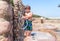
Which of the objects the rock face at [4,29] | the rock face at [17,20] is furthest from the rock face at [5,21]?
the rock face at [17,20]

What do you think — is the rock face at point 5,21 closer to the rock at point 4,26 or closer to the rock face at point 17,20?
the rock at point 4,26

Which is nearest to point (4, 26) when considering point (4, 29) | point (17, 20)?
point (4, 29)

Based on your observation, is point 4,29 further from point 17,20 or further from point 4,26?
point 17,20

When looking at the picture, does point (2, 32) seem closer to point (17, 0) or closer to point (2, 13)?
point (2, 13)

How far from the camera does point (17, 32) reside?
8.27 feet

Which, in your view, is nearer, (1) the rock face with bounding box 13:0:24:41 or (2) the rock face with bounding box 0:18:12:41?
(2) the rock face with bounding box 0:18:12:41

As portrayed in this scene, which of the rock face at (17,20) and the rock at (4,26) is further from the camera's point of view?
the rock face at (17,20)

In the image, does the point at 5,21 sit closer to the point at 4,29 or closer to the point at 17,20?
the point at 4,29

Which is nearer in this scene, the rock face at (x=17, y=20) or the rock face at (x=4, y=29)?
the rock face at (x=4, y=29)

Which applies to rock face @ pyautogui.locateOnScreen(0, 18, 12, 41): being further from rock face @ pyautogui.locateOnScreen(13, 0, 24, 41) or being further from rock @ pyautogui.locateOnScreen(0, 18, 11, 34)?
rock face @ pyautogui.locateOnScreen(13, 0, 24, 41)

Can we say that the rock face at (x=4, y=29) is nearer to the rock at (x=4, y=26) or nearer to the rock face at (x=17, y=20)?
the rock at (x=4, y=26)

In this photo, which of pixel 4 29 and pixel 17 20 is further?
pixel 17 20

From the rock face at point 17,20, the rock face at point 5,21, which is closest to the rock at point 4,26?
the rock face at point 5,21

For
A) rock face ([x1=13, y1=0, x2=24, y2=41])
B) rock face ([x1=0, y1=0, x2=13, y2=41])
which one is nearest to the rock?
rock face ([x1=0, y1=0, x2=13, y2=41])
